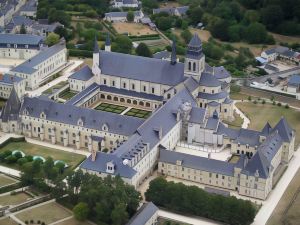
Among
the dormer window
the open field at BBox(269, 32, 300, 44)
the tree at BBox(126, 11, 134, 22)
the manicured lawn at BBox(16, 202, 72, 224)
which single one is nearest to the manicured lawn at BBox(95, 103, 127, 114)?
the dormer window

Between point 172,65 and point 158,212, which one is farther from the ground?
point 172,65

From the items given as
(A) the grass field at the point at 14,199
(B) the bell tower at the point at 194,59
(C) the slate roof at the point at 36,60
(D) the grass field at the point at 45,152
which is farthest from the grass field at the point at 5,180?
(B) the bell tower at the point at 194,59

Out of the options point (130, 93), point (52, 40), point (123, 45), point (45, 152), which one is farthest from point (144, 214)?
point (52, 40)

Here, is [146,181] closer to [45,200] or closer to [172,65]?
[45,200]

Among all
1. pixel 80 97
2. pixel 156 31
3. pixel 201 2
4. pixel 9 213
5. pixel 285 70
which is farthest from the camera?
pixel 201 2

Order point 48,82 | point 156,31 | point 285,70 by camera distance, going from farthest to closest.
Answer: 1. point 156,31
2. point 285,70
3. point 48,82

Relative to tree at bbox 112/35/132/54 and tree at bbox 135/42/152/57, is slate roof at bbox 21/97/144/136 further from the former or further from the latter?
tree at bbox 112/35/132/54

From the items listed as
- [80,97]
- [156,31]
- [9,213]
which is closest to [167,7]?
[156,31]
